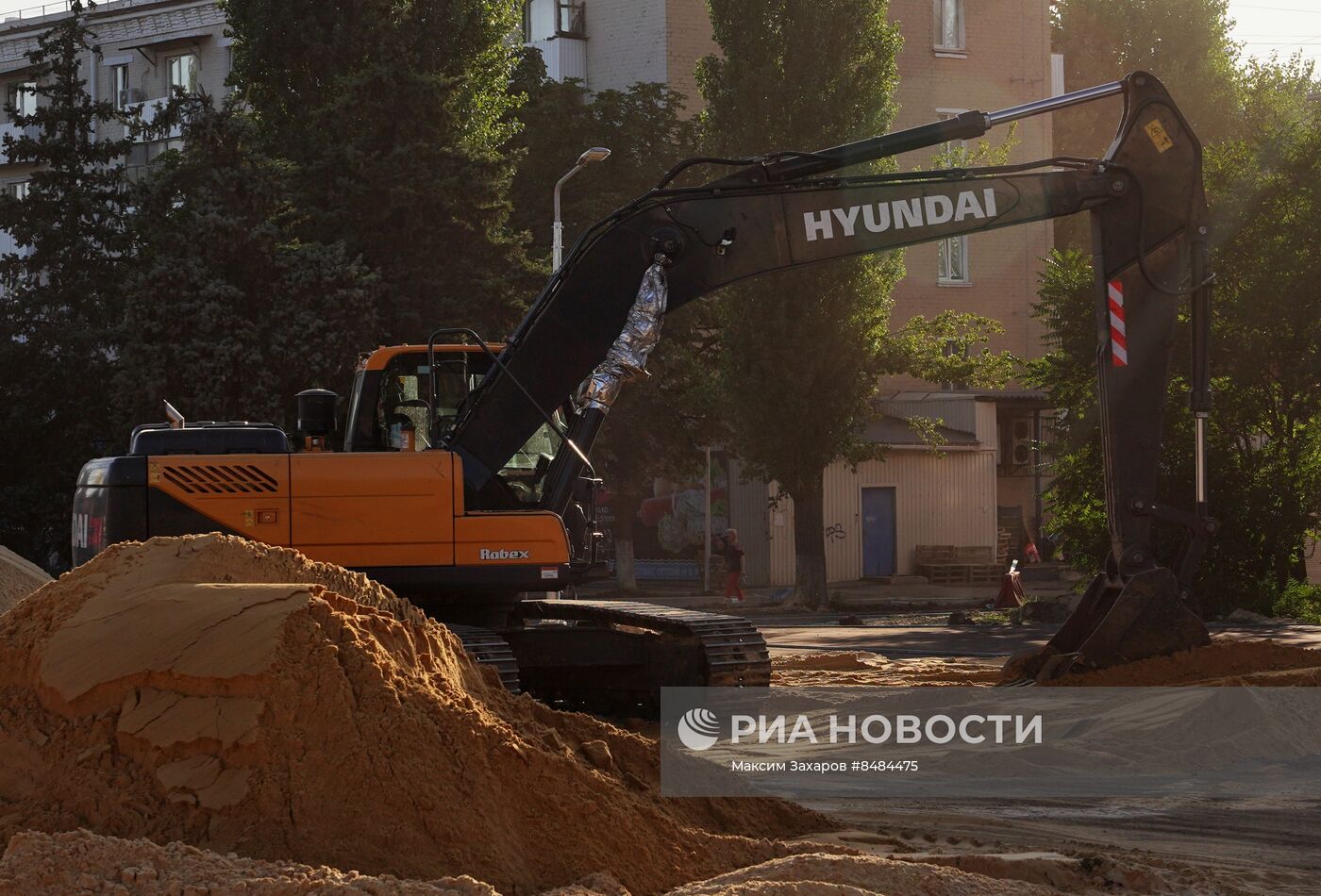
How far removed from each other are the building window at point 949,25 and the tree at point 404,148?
56.5ft

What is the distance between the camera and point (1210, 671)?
40.0 ft

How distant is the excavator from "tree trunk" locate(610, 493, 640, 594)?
2437 cm

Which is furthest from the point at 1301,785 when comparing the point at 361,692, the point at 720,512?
the point at 720,512

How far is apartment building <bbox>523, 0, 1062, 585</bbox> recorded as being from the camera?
132 feet

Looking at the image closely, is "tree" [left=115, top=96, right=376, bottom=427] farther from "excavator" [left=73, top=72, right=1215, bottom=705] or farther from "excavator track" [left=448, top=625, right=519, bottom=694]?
"excavator track" [left=448, top=625, right=519, bottom=694]

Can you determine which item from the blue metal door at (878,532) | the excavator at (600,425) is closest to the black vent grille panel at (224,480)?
the excavator at (600,425)

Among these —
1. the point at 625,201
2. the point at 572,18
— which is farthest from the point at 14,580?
the point at 572,18

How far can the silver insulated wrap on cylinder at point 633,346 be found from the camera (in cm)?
1168

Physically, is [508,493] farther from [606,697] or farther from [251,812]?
[251,812]

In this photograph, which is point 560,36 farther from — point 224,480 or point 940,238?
point 224,480

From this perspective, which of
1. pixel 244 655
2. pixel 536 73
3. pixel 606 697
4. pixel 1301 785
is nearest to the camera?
pixel 244 655

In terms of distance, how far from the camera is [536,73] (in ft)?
127

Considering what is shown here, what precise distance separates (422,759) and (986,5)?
42.2 m

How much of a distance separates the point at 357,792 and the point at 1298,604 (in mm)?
20710
